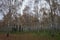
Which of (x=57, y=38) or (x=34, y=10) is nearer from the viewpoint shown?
(x=57, y=38)

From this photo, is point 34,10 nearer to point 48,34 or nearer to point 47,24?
point 47,24

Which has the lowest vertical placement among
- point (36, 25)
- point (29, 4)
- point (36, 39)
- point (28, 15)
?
point (36, 39)

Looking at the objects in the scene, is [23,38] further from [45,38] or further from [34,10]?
[34,10]

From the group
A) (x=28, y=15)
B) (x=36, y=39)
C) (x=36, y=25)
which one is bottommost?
(x=36, y=39)

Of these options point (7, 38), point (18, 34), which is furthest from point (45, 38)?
point (7, 38)

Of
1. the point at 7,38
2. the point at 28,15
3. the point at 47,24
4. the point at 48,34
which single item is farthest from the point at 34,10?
the point at 7,38

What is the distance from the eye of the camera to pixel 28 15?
2.05m

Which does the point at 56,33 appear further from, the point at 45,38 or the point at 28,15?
the point at 28,15

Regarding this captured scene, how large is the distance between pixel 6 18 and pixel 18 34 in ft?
1.05

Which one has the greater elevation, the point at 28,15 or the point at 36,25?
the point at 28,15

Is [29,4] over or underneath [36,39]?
over

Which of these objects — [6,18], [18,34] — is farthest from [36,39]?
[6,18]

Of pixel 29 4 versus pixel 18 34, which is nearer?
pixel 18 34

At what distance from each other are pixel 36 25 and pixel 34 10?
0.78 ft
